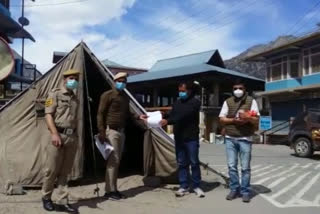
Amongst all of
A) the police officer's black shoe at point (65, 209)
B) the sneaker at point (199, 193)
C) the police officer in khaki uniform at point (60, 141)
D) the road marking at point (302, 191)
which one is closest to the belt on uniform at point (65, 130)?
the police officer in khaki uniform at point (60, 141)

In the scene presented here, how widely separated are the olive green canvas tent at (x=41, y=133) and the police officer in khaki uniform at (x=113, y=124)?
0.65 metres

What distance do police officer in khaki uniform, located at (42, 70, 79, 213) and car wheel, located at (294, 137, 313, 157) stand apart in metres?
13.3

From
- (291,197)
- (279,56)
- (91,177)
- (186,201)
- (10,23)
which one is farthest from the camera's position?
(279,56)

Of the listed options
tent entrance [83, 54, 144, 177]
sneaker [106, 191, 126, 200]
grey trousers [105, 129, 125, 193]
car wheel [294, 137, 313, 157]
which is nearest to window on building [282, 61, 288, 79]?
car wheel [294, 137, 313, 157]

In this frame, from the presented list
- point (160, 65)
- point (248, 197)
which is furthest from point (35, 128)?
point (160, 65)

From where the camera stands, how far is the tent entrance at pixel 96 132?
32.3ft

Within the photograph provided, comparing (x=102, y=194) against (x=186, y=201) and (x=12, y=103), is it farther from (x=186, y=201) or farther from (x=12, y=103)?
(x=12, y=103)

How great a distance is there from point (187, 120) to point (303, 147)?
11673mm

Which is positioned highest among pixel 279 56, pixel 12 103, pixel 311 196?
pixel 279 56

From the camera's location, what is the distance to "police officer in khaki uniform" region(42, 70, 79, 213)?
6.77 meters

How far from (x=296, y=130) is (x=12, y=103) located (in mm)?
12796

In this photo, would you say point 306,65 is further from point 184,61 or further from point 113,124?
point 113,124

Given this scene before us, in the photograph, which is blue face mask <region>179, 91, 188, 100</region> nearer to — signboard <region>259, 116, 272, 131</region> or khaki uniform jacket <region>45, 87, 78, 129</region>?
khaki uniform jacket <region>45, 87, 78, 129</region>

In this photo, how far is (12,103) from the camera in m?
8.80
